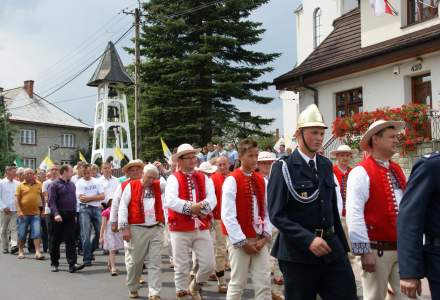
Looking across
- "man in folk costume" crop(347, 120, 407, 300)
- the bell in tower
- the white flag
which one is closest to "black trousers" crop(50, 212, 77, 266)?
"man in folk costume" crop(347, 120, 407, 300)

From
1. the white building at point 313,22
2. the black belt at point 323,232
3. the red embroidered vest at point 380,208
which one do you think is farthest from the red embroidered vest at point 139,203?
the white building at point 313,22

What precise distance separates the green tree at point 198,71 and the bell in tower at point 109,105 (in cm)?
1979

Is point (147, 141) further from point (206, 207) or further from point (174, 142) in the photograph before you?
point (206, 207)

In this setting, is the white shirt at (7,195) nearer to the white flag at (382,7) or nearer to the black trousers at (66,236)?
the black trousers at (66,236)

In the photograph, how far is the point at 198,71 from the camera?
2878 cm

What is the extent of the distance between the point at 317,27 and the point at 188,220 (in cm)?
3611

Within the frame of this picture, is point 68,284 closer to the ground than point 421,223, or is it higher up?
closer to the ground

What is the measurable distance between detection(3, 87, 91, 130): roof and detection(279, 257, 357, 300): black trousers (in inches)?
2569

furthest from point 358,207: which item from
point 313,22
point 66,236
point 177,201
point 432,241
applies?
point 313,22

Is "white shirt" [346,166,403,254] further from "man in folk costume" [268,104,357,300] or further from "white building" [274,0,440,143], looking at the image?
"white building" [274,0,440,143]

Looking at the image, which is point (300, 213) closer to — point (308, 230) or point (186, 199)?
point (308, 230)

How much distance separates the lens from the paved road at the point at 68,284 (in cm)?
909

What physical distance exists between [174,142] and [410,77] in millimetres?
13607

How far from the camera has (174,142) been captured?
96.2 ft
